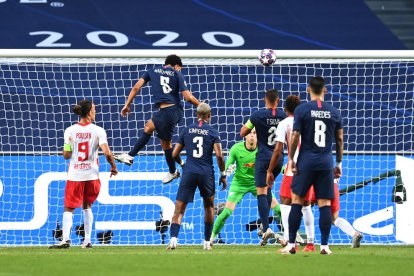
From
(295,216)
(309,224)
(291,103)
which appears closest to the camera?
(295,216)

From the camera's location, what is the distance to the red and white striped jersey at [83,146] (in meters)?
13.1

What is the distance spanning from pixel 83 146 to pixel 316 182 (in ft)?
12.2

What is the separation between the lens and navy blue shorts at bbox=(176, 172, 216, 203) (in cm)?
1246

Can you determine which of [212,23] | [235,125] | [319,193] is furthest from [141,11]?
[319,193]

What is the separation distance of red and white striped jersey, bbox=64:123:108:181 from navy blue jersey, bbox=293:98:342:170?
11.3 ft

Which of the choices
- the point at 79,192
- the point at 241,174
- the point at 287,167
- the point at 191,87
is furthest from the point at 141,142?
the point at 191,87

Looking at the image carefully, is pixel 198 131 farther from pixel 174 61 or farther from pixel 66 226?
pixel 66 226

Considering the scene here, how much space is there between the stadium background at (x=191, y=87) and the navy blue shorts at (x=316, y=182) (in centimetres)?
445

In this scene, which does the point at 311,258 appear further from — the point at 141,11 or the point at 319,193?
the point at 141,11

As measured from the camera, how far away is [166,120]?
13.4 meters

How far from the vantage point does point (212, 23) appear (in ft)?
66.7

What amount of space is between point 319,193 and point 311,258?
2.71 feet

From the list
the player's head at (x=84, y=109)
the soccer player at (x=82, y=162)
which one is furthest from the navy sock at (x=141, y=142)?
the player's head at (x=84, y=109)

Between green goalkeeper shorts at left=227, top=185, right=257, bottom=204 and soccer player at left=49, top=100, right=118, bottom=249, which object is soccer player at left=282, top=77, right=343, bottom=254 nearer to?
soccer player at left=49, top=100, right=118, bottom=249
